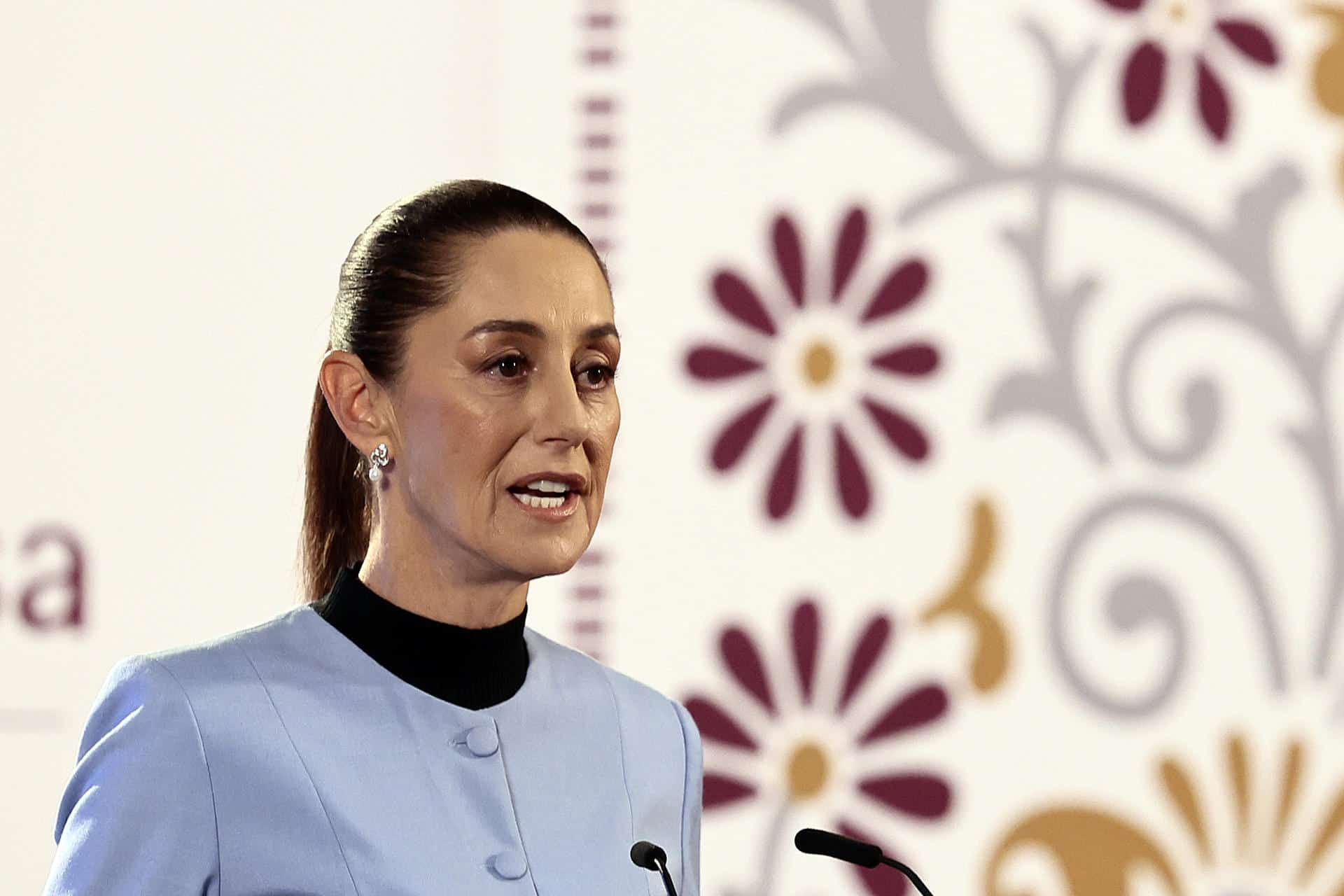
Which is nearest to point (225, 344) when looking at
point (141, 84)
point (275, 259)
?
point (275, 259)

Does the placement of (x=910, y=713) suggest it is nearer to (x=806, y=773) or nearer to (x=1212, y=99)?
(x=806, y=773)

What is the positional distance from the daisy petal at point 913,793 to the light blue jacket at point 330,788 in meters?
0.91

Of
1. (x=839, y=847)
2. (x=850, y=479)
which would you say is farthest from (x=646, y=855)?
(x=850, y=479)

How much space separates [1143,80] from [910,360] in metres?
0.55

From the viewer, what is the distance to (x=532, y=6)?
268 centimetres

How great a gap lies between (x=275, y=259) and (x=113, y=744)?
1.33 metres

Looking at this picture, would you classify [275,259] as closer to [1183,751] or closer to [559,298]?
[559,298]

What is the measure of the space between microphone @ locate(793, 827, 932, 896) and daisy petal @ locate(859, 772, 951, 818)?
1.16 metres

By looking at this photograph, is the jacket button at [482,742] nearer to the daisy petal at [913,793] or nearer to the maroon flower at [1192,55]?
the daisy petal at [913,793]

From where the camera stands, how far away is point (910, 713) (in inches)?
102

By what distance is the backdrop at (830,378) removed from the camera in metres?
2.59

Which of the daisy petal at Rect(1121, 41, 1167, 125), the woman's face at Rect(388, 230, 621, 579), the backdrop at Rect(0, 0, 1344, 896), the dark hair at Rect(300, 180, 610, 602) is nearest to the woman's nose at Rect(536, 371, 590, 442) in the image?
the woman's face at Rect(388, 230, 621, 579)

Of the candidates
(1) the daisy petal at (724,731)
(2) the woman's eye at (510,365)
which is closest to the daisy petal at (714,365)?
(1) the daisy petal at (724,731)

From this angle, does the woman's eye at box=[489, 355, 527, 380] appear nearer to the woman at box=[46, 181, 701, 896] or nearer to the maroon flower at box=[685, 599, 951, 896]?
the woman at box=[46, 181, 701, 896]
